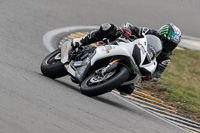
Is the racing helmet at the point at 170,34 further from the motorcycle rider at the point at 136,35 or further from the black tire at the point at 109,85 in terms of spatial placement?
the black tire at the point at 109,85

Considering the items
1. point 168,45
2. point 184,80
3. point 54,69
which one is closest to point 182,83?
point 184,80

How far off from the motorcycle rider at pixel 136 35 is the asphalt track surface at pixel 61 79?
66 centimetres

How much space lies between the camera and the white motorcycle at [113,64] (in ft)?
20.7

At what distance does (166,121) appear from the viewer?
706 centimetres

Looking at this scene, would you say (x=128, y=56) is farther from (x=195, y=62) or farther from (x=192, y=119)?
(x=195, y=62)

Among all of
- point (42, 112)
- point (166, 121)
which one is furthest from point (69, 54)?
point (42, 112)

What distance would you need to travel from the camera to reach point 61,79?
25.8ft

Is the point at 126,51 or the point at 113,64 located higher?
the point at 126,51

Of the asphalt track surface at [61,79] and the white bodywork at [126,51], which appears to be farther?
the white bodywork at [126,51]

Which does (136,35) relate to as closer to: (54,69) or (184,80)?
(54,69)

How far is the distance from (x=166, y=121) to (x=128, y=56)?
1262 millimetres

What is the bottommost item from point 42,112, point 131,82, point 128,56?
point 131,82

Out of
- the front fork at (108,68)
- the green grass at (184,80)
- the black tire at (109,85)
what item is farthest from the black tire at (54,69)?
the green grass at (184,80)

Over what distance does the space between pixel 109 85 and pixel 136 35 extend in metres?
1.29
